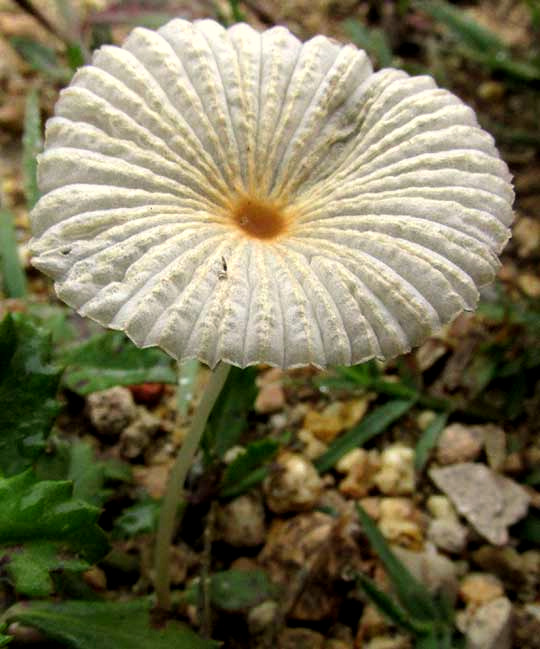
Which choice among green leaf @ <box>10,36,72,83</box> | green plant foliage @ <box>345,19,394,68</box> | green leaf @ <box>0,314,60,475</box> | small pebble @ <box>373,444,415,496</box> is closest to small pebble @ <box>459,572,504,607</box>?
small pebble @ <box>373,444,415,496</box>

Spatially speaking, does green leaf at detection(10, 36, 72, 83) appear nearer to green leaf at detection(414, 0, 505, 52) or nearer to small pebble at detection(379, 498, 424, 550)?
green leaf at detection(414, 0, 505, 52)

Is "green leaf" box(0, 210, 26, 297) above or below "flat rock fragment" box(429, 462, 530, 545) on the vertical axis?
above

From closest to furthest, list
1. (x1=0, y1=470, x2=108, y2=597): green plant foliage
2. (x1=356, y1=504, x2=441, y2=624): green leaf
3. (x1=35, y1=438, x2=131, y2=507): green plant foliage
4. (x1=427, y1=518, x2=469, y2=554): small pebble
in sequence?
(x1=0, y1=470, x2=108, y2=597): green plant foliage
(x1=35, y1=438, x2=131, y2=507): green plant foliage
(x1=356, y1=504, x2=441, y2=624): green leaf
(x1=427, y1=518, x2=469, y2=554): small pebble

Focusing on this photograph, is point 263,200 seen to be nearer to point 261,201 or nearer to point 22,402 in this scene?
point 261,201

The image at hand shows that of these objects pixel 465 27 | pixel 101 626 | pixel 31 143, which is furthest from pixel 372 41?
pixel 101 626

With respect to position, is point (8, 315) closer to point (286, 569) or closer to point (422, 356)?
point (286, 569)

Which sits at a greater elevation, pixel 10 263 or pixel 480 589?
pixel 10 263

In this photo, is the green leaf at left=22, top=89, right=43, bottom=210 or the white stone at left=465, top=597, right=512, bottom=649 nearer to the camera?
the white stone at left=465, top=597, right=512, bottom=649
